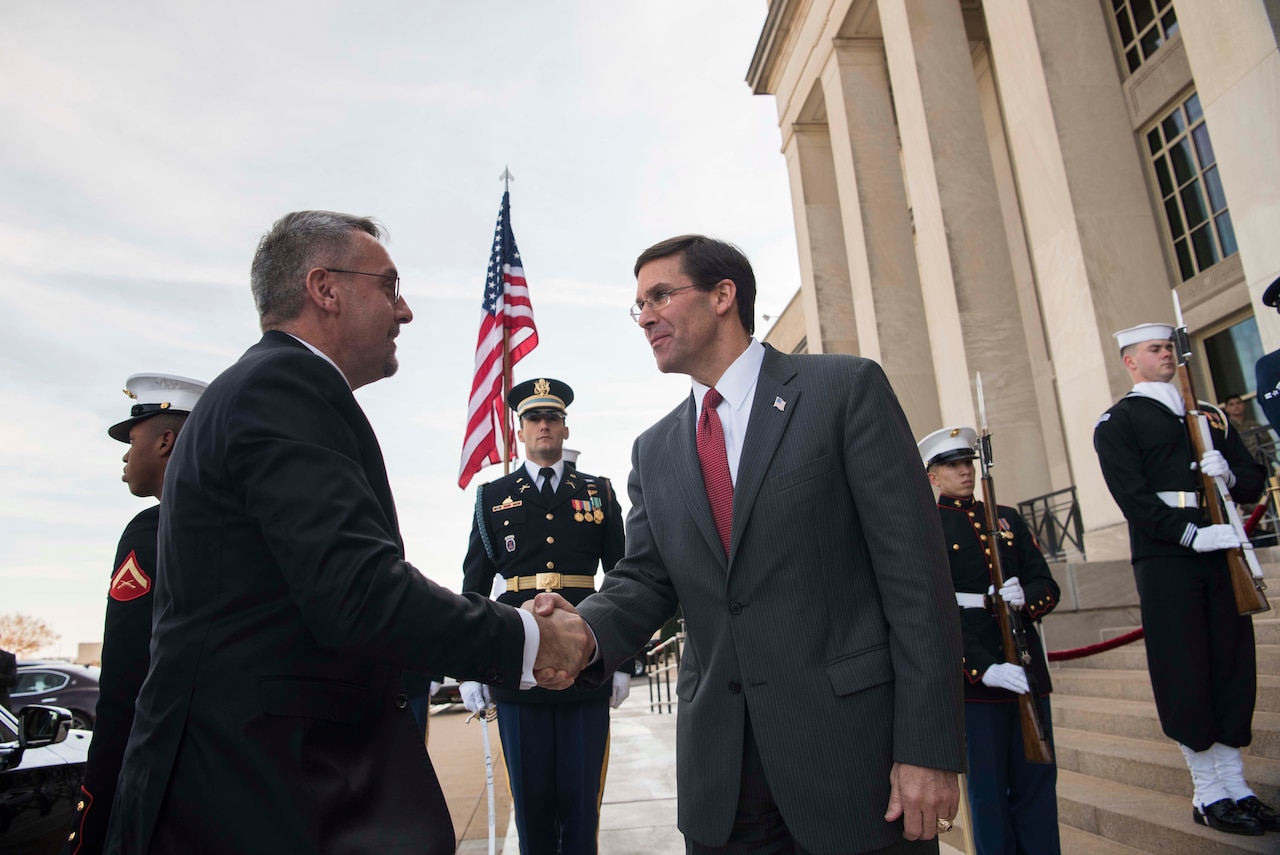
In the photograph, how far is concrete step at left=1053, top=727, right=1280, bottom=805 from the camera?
476 cm

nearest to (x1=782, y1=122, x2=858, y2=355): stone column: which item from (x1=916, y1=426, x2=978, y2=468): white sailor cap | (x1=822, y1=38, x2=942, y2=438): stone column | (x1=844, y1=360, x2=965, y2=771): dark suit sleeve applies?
(x1=822, y1=38, x2=942, y2=438): stone column

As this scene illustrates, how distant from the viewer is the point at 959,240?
12.0 metres

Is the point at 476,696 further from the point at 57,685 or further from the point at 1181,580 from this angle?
the point at 57,685

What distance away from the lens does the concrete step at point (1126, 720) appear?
5.00 meters

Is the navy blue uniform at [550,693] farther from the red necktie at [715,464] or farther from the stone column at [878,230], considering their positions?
the stone column at [878,230]

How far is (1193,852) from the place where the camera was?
4340 mm

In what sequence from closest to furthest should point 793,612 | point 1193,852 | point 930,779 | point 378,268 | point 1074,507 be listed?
point 930,779 → point 793,612 → point 378,268 → point 1193,852 → point 1074,507

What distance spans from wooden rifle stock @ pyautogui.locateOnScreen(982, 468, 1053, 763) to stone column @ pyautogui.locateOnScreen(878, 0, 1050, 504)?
21.8 feet

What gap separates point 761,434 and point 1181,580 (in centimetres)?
363

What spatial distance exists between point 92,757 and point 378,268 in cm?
185

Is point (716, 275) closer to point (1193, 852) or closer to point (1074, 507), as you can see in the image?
point (1193, 852)

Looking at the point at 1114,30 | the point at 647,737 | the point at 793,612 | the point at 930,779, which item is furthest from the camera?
the point at 1114,30

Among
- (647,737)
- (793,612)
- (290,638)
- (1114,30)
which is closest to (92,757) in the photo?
(290,638)

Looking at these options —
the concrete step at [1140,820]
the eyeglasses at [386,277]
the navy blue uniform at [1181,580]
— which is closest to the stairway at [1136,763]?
the concrete step at [1140,820]
